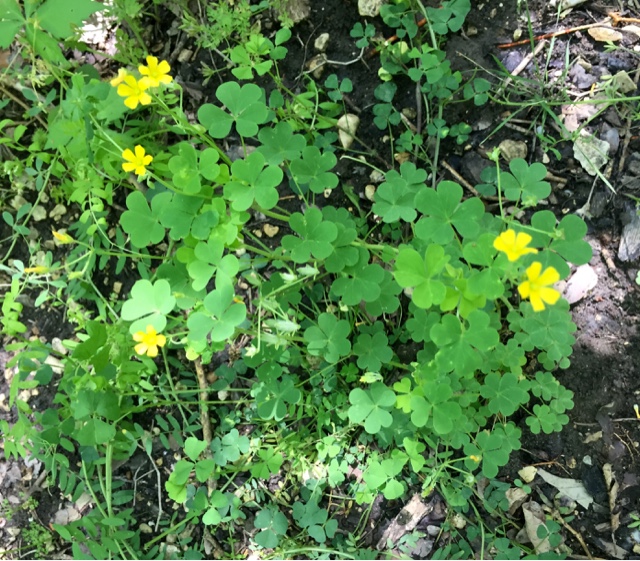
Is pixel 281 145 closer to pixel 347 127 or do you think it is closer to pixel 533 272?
pixel 347 127

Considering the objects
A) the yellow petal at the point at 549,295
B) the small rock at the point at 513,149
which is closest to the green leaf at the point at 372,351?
the yellow petal at the point at 549,295

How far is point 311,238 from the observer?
6.24 ft

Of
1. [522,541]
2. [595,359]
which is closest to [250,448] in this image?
[522,541]

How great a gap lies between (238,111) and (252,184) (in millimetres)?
346

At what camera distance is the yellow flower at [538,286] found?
135 cm

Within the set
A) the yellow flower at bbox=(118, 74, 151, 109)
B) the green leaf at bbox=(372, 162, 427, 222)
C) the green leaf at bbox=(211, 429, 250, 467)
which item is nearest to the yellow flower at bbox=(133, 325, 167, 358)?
the yellow flower at bbox=(118, 74, 151, 109)

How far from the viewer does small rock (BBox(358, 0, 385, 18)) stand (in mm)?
2566

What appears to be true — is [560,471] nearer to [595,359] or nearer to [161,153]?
[595,359]

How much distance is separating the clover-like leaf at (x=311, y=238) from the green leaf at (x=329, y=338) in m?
0.35

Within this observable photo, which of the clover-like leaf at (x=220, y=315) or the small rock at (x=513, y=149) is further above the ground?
the clover-like leaf at (x=220, y=315)

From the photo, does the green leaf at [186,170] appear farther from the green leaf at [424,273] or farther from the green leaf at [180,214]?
the green leaf at [424,273]

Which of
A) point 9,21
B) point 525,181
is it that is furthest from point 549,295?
point 9,21

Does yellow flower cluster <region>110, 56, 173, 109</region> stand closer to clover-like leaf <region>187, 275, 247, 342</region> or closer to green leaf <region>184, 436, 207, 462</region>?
clover-like leaf <region>187, 275, 247, 342</region>

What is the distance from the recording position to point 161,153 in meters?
2.46
